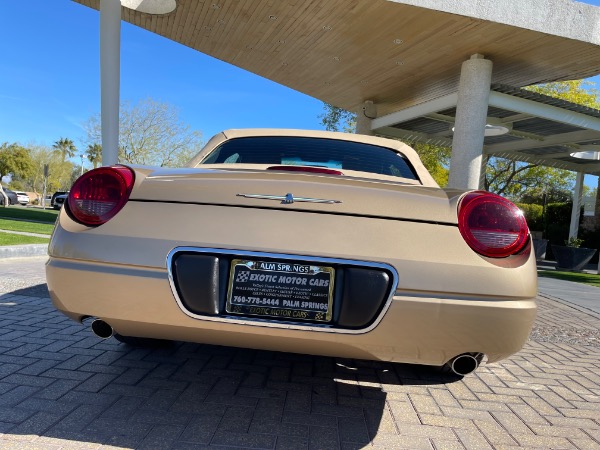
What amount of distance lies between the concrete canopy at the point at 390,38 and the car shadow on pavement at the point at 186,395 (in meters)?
9.65

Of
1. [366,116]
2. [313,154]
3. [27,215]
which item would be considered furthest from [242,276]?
[27,215]

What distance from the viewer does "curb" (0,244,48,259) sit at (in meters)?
6.75

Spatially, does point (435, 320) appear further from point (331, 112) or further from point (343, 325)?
point (331, 112)

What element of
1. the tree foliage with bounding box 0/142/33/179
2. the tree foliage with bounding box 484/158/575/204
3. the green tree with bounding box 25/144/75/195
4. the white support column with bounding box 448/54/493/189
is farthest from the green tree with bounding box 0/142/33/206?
the white support column with bounding box 448/54/493/189

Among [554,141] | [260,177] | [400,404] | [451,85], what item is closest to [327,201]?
[260,177]

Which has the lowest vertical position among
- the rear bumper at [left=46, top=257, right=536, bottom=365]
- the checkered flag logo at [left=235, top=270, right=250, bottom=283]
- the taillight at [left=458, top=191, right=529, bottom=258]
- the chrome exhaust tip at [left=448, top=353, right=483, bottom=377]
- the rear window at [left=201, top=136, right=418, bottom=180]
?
the chrome exhaust tip at [left=448, top=353, right=483, bottom=377]

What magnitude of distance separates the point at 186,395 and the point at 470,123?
12.1m

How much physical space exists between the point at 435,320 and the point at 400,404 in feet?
3.37

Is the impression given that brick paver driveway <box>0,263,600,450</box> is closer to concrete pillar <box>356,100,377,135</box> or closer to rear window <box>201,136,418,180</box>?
rear window <box>201,136,418,180</box>

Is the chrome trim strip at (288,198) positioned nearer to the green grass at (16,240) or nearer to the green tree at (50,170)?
the green grass at (16,240)

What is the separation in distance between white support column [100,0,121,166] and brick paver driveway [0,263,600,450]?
1052 centimetres

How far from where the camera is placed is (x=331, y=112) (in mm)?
28000

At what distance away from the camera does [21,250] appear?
7.03 metres

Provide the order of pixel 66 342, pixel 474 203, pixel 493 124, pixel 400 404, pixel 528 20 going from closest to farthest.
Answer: pixel 474 203 < pixel 400 404 < pixel 66 342 < pixel 528 20 < pixel 493 124
